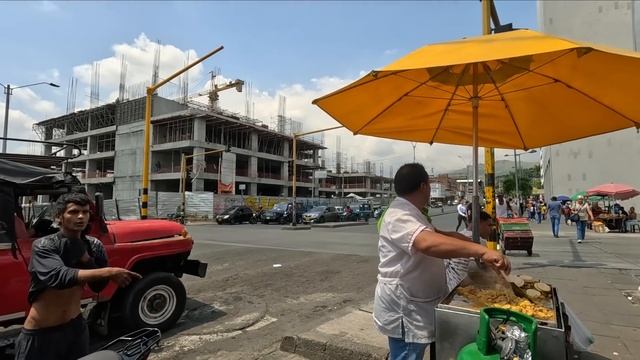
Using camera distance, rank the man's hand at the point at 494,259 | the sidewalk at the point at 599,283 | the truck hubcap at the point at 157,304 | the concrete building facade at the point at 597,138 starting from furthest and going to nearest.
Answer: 1. the concrete building facade at the point at 597,138
2. the truck hubcap at the point at 157,304
3. the sidewalk at the point at 599,283
4. the man's hand at the point at 494,259

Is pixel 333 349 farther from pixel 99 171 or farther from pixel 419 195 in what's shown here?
pixel 99 171

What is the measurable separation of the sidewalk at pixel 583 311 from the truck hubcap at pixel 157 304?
1.76 metres

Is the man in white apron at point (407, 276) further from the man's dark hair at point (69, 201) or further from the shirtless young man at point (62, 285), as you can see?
the man's dark hair at point (69, 201)

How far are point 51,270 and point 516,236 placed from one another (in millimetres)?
11618

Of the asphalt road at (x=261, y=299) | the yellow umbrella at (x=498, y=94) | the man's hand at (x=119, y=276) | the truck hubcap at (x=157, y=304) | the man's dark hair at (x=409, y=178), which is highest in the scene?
the yellow umbrella at (x=498, y=94)

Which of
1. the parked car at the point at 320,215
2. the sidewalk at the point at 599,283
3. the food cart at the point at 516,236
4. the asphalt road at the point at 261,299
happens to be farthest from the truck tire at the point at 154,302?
the parked car at the point at 320,215

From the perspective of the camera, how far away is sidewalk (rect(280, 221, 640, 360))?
441 cm

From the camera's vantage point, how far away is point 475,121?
388 cm

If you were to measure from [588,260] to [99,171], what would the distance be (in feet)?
232

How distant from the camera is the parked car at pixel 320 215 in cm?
3503

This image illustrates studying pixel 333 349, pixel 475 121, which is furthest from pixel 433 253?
pixel 333 349

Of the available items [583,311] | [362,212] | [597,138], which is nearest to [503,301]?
[583,311]

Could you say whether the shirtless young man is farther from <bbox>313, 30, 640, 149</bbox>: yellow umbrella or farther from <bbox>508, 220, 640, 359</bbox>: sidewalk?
<bbox>508, 220, 640, 359</bbox>: sidewalk

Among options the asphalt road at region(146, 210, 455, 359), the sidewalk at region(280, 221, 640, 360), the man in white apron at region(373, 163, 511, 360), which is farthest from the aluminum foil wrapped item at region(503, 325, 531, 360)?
the asphalt road at region(146, 210, 455, 359)
